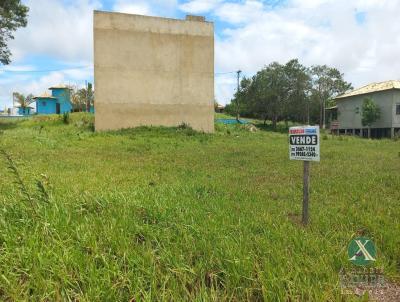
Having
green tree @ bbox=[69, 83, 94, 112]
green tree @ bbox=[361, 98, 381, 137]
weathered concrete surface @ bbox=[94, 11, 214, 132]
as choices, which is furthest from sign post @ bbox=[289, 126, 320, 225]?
green tree @ bbox=[69, 83, 94, 112]

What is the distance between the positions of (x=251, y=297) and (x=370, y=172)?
289 inches

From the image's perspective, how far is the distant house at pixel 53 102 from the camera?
191ft

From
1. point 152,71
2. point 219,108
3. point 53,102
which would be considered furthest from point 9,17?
point 219,108

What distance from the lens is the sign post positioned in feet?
14.2

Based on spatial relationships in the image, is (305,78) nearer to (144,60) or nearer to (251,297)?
(144,60)

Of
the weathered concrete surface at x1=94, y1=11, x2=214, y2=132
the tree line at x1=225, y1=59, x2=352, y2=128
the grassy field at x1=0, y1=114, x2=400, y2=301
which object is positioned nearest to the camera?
the grassy field at x1=0, y1=114, x2=400, y2=301

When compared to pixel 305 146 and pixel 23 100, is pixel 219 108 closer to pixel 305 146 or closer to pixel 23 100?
pixel 23 100

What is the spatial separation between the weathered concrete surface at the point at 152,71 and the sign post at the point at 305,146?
24.7 m

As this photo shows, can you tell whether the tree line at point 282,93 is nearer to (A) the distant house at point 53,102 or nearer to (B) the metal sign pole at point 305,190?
(A) the distant house at point 53,102

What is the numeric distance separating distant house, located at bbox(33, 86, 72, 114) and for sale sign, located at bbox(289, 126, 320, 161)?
188ft

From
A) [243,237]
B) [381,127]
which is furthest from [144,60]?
[381,127]

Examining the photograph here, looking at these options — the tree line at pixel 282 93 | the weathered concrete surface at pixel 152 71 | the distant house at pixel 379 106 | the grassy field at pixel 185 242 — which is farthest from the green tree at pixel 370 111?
the grassy field at pixel 185 242

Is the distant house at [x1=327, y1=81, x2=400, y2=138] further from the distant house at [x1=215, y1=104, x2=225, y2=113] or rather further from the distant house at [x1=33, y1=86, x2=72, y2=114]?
the distant house at [x1=33, y1=86, x2=72, y2=114]

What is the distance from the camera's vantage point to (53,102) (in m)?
59.6
